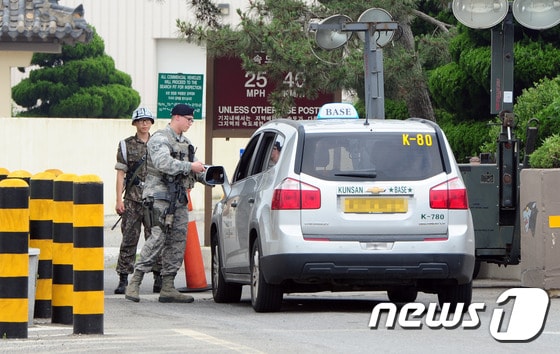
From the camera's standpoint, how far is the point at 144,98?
50.7 m

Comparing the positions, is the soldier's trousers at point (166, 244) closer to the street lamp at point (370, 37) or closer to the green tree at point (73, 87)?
the street lamp at point (370, 37)

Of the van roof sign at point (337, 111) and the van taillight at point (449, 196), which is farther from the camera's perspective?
the van roof sign at point (337, 111)

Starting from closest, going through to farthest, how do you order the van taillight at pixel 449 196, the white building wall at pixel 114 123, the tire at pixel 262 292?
the van taillight at pixel 449 196, the tire at pixel 262 292, the white building wall at pixel 114 123

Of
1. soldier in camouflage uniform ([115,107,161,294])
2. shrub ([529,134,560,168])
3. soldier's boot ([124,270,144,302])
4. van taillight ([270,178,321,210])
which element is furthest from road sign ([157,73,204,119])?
van taillight ([270,178,321,210])

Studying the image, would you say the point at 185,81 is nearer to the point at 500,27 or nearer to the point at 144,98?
the point at 500,27

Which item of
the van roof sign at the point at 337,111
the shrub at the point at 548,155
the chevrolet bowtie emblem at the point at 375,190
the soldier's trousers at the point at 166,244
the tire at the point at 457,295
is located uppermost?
the van roof sign at the point at 337,111

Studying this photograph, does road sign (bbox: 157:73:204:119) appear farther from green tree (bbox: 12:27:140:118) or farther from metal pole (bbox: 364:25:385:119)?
metal pole (bbox: 364:25:385:119)

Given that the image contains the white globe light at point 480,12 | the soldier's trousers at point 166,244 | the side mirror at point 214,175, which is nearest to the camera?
the side mirror at point 214,175

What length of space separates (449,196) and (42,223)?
3.18 meters

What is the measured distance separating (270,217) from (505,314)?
6.41ft

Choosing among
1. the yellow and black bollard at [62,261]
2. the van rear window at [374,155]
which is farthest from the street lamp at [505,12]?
the yellow and black bollard at [62,261]

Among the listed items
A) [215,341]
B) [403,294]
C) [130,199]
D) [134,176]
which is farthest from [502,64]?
[215,341]

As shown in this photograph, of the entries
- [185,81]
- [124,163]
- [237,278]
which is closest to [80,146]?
[185,81]

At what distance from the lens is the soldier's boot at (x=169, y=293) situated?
14797mm
